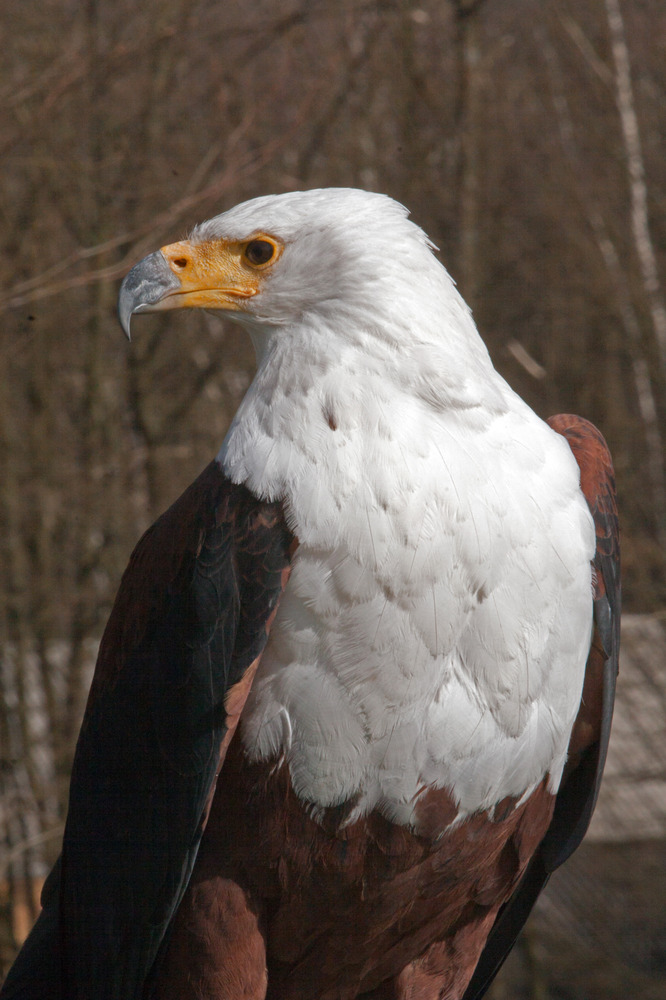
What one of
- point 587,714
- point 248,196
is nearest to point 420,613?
point 587,714

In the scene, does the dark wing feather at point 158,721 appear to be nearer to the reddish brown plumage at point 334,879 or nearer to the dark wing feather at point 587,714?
the reddish brown plumage at point 334,879

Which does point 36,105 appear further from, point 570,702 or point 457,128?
point 570,702

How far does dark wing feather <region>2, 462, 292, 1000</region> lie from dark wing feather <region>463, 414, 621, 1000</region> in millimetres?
737

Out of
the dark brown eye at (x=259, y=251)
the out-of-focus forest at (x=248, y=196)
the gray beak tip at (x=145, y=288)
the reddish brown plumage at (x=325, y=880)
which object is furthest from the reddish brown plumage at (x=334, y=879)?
the out-of-focus forest at (x=248, y=196)

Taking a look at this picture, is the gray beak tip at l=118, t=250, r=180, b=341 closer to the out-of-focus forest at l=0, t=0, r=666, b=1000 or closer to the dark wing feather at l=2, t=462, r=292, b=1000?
the dark wing feather at l=2, t=462, r=292, b=1000

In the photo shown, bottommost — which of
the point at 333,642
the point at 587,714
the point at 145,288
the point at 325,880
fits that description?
the point at 325,880

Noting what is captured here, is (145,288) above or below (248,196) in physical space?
below

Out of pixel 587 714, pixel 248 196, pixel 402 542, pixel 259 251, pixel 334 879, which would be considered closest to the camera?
pixel 402 542

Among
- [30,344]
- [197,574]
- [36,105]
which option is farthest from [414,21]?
[197,574]

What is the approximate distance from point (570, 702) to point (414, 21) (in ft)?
12.7

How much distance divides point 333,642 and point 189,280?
0.86 metres

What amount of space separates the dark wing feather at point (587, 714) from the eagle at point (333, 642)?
1 centimetres

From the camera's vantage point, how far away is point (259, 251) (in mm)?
2072

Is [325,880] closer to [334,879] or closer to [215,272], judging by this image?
[334,879]
